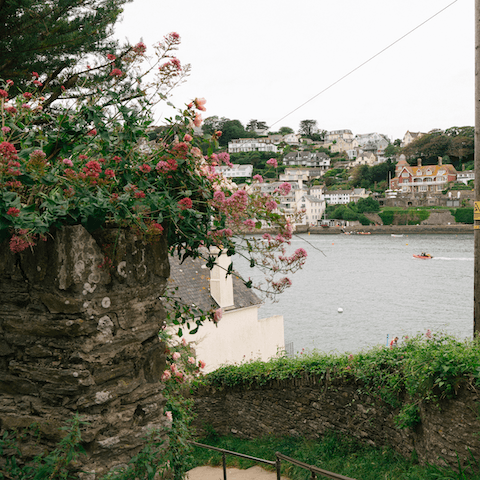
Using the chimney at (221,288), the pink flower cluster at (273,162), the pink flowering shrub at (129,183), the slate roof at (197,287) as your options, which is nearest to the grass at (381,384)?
the pink flowering shrub at (129,183)

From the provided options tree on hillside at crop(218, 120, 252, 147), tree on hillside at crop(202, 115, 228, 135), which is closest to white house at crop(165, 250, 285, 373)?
tree on hillside at crop(218, 120, 252, 147)

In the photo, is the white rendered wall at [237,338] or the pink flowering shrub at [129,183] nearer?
the pink flowering shrub at [129,183]

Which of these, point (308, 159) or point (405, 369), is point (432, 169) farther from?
point (405, 369)

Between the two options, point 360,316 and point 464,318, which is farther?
point 360,316

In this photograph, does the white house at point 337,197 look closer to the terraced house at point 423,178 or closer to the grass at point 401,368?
the terraced house at point 423,178

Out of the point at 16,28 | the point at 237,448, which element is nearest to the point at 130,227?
the point at 16,28

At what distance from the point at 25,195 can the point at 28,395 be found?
3.62 feet

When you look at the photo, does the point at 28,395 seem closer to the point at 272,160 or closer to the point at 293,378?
the point at 272,160

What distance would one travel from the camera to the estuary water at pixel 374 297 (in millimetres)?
32812

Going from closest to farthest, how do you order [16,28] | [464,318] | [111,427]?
1. [111,427]
2. [16,28]
3. [464,318]

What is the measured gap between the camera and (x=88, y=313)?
2.41 meters

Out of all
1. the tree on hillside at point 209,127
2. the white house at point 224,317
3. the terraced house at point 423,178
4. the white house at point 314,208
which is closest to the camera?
the tree on hillside at point 209,127

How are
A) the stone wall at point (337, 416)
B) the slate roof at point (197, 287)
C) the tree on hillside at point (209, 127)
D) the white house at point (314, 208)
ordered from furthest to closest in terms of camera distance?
1. the white house at point (314, 208)
2. the slate roof at point (197, 287)
3. the stone wall at point (337, 416)
4. the tree on hillside at point (209, 127)

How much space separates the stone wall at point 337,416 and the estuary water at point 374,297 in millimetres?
9932
